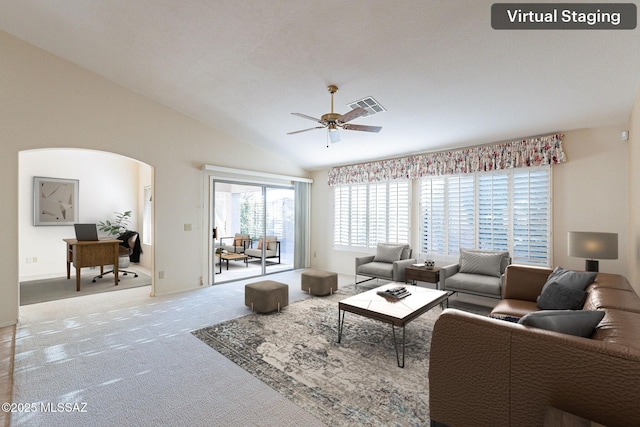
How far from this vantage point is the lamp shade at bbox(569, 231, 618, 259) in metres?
3.17

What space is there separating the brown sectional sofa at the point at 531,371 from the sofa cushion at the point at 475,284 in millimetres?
2006

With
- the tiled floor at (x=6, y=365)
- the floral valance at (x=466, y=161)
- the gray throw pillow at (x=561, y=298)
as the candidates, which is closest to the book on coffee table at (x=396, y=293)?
the gray throw pillow at (x=561, y=298)

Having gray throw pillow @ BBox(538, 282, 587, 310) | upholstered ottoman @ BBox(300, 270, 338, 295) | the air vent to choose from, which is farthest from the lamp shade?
upholstered ottoman @ BBox(300, 270, 338, 295)

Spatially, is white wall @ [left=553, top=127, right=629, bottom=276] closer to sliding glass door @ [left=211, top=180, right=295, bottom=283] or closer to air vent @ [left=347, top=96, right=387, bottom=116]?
air vent @ [left=347, top=96, right=387, bottom=116]

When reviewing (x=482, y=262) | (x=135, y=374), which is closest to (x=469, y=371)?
(x=135, y=374)

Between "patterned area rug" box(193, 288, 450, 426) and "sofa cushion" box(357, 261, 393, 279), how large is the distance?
3.85 ft

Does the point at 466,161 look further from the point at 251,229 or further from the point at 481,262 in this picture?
the point at 251,229

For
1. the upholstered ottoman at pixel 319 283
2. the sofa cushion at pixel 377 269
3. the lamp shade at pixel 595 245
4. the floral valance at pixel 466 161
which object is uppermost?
the floral valance at pixel 466 161

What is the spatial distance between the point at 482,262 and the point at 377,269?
1.71 metres

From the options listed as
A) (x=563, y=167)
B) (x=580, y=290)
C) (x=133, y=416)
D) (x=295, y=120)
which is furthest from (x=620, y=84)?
(x=133, y=416)

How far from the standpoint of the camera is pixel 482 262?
450 cm

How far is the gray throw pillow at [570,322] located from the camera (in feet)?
5.08

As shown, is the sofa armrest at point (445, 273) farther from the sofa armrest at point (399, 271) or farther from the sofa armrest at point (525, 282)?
the sofa armrest at point (525, 282)

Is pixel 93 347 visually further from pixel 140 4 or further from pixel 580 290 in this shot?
pixel 580 290
